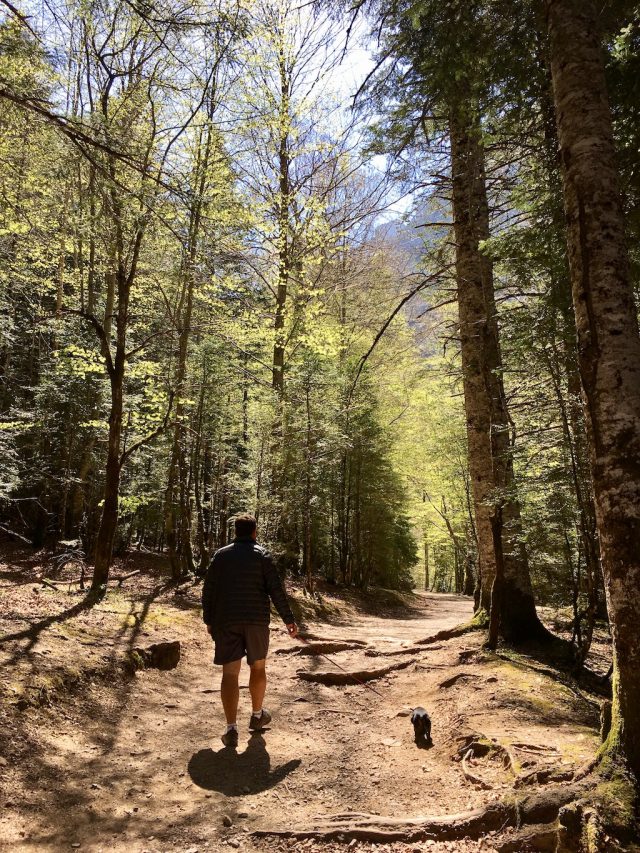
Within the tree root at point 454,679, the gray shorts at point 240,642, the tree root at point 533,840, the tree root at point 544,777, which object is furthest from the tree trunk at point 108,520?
the tree root at point 533,840

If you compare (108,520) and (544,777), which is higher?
(108,520)

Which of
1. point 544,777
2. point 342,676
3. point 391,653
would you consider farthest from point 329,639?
point 544,777

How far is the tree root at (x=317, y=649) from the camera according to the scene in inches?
322

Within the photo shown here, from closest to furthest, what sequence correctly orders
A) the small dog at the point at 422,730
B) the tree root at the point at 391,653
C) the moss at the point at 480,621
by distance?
the small dog at the point at 422,730, the tree root at the point at 391,653, the moss at the point at 480,621

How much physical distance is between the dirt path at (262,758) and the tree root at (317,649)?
1.54 metres

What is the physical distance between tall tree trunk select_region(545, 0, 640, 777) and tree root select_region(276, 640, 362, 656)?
598cm

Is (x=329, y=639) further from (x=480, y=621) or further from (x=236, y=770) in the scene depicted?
(x=236, y=770)

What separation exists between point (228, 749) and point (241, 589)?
1369mm

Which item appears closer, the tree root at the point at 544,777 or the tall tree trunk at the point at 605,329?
the tall tree trunk at the point at 605,329

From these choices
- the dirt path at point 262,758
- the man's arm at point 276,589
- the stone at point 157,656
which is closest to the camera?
the dirt path at point 262,758

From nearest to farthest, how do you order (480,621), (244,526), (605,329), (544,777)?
1. (605,329)
2. (544,777)
3. (244,526)
4. (480,621)

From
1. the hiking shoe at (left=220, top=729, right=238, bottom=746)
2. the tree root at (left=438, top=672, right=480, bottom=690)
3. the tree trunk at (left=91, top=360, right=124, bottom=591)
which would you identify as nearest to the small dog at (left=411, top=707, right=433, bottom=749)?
the tree root at (left=438, top=672, right=480, bottom=690)

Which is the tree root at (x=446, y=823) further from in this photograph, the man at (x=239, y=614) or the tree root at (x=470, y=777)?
the man at (x=239, y=614)

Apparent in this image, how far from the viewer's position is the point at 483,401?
7.66 meters
